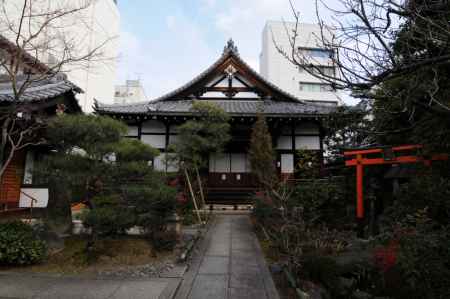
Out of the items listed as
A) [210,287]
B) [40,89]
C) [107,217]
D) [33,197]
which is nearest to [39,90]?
[40,89]

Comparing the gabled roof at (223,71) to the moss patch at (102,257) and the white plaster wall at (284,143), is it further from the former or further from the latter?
the moss patch at (102,257)

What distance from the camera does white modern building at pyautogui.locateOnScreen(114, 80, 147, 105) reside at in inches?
1598

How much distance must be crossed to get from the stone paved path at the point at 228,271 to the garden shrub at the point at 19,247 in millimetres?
2954

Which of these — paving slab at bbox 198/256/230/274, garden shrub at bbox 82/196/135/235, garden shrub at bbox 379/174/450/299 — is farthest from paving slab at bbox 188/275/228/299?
garden shrub at bbox 379/174/450/299

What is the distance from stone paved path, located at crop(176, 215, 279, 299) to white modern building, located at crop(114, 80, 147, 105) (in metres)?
36.7

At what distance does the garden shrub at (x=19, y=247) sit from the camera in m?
5.07

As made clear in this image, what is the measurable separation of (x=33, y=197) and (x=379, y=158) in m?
12.4

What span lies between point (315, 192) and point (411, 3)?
262 inches

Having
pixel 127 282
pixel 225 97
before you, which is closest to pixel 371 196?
pixel 127 282

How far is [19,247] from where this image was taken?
203 inches

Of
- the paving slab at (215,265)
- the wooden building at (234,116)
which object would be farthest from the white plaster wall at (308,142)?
the paving slab at (215,265)

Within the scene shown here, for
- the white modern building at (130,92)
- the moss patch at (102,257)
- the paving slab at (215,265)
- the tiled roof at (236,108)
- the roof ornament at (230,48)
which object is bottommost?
the paving slab at (215,265)

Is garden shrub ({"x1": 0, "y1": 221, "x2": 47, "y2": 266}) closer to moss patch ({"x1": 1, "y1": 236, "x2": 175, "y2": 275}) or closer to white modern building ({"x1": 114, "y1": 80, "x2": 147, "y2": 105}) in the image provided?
moss patch ({"x1": 1, "y1": 236, "x2": 175, "y2": 275})

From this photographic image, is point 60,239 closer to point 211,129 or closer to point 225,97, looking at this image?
point 211,129
